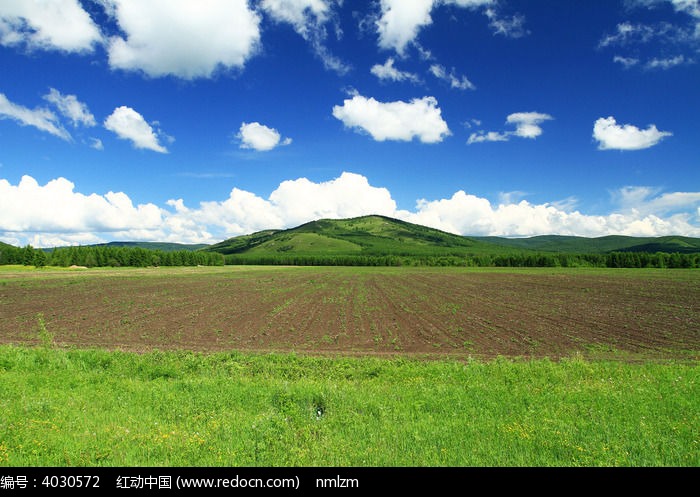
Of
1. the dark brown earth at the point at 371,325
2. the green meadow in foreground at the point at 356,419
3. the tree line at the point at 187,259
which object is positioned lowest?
the dark brown earth at the point at 371,325

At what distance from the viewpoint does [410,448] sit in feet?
20.6

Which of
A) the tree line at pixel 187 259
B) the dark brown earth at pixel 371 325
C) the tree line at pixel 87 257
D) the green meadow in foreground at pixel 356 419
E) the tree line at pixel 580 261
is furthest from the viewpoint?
the tree line at pixel 580 261

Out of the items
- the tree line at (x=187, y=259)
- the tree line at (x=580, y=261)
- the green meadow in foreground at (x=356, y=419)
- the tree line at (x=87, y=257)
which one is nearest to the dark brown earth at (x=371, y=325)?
the green meadow in foreground at (x=356, y=419)

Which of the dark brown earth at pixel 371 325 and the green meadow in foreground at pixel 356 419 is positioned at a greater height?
the green meadow in foreground at pixel 356 419

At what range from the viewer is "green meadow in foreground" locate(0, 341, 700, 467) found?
5.95 metres

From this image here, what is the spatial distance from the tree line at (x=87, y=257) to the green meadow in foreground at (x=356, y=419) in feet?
484

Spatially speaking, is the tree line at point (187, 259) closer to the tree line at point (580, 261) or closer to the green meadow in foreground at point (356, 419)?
the tree line at point (580, 261)

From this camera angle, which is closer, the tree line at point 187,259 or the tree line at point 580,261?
the tree line at point 187,259

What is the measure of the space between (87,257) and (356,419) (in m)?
164

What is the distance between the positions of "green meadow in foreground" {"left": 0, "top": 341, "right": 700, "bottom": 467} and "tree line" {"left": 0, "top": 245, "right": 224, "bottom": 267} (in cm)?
14761

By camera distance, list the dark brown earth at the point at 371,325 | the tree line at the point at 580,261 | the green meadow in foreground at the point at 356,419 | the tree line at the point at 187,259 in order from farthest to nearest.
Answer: the tree line at the point at 580,261
the tree line at the point at 187,259
the dark brown earth at the point at 371,325
the green meadow in foreground at the point at 356,419

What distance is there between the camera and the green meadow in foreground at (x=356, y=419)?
595 cm

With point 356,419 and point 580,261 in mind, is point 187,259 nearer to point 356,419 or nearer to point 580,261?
point 580,261
